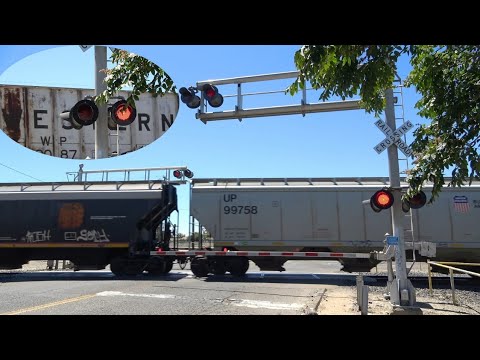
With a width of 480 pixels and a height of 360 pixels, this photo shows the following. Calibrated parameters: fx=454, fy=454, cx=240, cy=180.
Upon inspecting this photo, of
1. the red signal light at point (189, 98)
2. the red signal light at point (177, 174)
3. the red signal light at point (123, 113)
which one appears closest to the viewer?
the red signal light at point (123, 113)

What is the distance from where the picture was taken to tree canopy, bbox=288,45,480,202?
4.88 m

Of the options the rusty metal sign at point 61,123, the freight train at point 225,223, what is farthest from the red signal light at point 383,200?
the freight train at point 225,223

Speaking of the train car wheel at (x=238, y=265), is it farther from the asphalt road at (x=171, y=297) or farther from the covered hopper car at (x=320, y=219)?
the asphalt road at (x=171, y=297)

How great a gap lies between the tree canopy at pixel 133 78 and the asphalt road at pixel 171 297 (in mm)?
5595

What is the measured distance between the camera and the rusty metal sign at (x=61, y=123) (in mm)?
3824

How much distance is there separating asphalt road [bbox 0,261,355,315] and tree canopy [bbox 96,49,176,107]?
5.59 metres

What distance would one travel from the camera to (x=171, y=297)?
11336 mm

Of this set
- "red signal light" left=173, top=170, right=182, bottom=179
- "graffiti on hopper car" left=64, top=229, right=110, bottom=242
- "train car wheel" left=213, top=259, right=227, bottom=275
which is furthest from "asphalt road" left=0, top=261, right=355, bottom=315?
"red signal light" left=173, top=170, right=182, bottom=179

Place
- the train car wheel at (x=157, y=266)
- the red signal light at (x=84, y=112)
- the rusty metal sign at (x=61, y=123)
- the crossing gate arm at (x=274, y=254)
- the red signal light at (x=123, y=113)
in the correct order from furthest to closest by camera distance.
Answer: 1. the train car wheel at (x=157, y=266)
2. the crossing gate arm at (x=274, y=254)
3. the red signal light at (x=123, y=113)
4. the red signal light at (x=84, y=112)
5. the rusty metal sign at (x=61, y=123)

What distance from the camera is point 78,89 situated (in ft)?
14.6

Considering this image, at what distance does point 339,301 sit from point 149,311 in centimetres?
449

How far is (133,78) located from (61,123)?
883mm

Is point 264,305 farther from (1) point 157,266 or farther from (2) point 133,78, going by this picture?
(1) point 157,266
